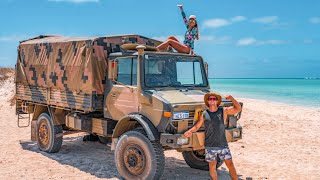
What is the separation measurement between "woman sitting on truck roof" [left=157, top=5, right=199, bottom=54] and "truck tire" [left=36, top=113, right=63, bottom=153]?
3.90 metres

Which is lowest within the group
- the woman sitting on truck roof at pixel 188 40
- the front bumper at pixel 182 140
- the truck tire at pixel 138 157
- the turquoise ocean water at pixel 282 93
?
the turquoise ocean water at pixel 282 93

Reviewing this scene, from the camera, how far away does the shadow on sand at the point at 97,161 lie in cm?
931

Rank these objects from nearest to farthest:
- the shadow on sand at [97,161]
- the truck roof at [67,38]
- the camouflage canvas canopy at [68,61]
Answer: the shadow on sand at [97,161], the camouflage canvas canopy at [68,61], the truck roof at [67,38]

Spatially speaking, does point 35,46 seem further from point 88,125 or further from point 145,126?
point 145,126

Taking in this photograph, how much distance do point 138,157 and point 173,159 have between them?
119 inches

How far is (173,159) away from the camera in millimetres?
11062

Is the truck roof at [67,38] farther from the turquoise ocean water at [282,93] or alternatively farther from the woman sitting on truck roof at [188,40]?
the turquoise ocean water at [282,93]

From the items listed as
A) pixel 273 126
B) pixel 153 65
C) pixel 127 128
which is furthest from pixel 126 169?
pixel 273 126

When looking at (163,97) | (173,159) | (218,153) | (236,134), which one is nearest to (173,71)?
(163,97)

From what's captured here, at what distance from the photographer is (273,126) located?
58.9 ft

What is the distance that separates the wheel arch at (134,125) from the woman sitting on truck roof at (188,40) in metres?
2.00

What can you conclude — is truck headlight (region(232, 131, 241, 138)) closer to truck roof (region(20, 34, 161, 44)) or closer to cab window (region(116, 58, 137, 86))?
cab window (region(116, 58, 137, 86))

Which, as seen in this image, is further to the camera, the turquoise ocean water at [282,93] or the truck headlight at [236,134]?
the turquoise ocean water at [282,93]

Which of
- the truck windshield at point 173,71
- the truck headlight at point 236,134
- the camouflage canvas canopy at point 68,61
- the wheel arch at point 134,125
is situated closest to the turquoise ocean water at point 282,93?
the truck windshield at point 173,71
